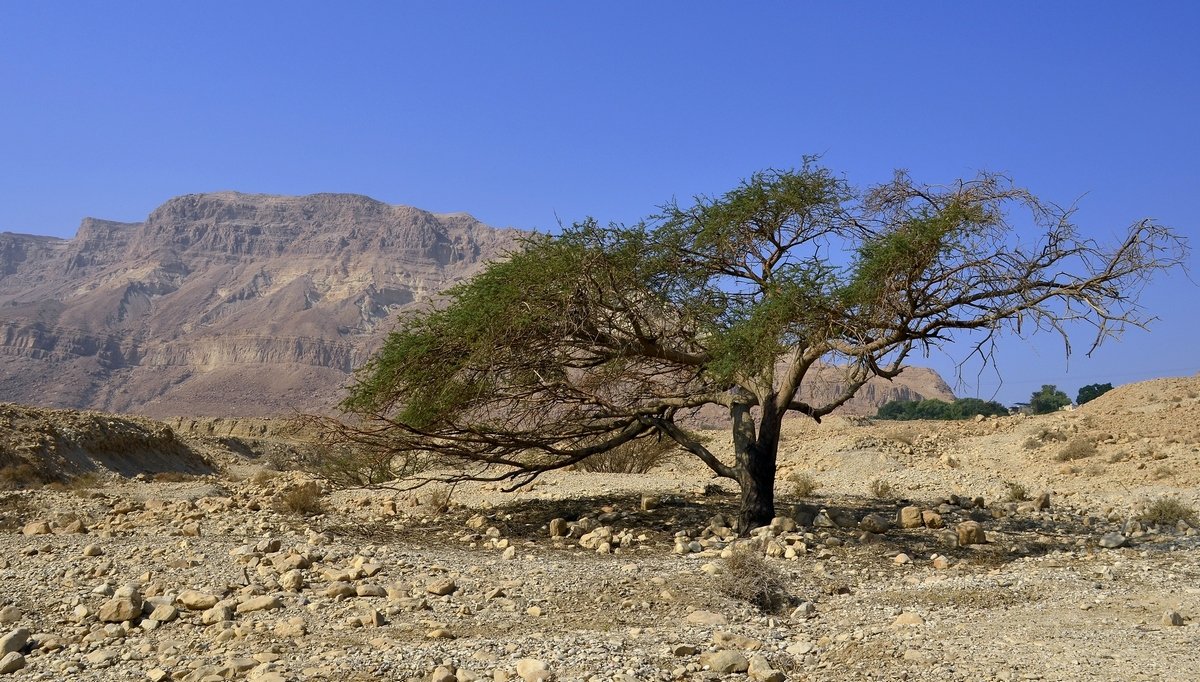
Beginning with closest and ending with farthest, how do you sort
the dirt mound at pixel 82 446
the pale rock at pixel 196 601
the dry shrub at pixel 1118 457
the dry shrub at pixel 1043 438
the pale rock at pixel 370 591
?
the pale rock at pixel 196 601, the pale rock at pixel 370 591, the dry shrub at pixel 1118 457, the dry shrub at pixel 1043 438, the dirt mound at pixel 82 446

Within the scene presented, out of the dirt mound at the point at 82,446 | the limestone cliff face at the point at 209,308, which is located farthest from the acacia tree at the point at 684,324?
the limestone cliff face at the point at 209,308

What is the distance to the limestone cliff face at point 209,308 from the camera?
11325 centimetres

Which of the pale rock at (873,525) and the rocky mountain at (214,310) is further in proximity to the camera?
the rocky mountain at (214,310)

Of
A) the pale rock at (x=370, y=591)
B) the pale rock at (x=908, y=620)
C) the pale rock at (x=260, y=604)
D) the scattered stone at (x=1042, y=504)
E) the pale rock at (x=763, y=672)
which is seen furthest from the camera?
the scattered stone at (x=1042, y=504)

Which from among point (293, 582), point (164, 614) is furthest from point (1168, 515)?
point (164, 614)

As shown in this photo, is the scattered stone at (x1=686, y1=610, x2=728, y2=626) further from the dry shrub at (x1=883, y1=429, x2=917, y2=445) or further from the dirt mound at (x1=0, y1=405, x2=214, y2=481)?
the dirt mound at (x1=0, y1=405, x2=214, y2=481)

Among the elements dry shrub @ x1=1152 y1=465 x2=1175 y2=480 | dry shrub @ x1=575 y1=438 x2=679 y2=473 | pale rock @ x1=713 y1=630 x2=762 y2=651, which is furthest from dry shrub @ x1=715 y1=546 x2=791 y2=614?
dry shrub @ x1=575 y1=438 x2=679 y2=473

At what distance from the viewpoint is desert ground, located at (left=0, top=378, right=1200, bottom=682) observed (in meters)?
5.99

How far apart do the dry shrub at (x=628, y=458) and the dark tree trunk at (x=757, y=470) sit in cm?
1005

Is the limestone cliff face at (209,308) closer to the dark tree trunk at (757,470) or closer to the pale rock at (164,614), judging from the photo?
the dark tree trunk at (757,470)

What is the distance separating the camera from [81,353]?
123688mm

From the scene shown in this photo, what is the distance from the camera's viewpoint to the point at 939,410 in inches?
2082

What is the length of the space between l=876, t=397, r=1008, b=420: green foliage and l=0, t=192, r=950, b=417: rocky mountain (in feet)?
36.1

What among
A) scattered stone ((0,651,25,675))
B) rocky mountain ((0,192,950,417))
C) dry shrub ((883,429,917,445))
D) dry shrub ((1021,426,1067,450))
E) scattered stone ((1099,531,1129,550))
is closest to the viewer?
scattered stone ((0,651,25,675))
